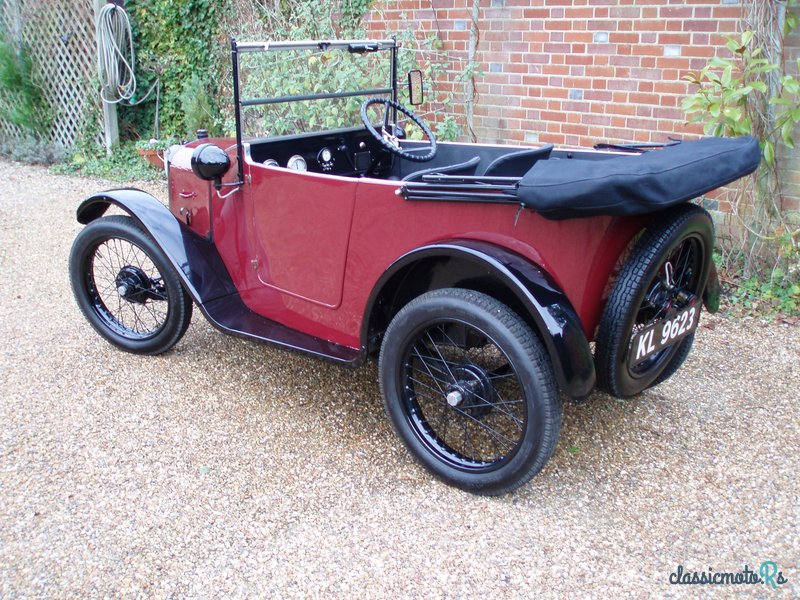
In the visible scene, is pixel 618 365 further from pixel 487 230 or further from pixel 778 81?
pixel 778 81

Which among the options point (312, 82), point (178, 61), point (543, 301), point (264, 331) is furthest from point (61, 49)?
point (543, 301)

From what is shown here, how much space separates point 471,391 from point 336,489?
0.59m

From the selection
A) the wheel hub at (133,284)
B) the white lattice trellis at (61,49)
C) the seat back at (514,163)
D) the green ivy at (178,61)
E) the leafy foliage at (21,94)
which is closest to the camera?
the seat back at (514,163)

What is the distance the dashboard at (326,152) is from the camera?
128 inches

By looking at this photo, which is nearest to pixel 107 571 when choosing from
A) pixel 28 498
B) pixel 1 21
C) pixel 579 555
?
pixel 28 498

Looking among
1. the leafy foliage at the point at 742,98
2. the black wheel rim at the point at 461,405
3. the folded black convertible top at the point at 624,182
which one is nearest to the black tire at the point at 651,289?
the folded black convertible top at the point at 624,182

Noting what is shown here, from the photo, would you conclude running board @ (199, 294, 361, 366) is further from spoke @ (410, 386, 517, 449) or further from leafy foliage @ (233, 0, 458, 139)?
leafy foliage @ (233, 0, 458, 139)

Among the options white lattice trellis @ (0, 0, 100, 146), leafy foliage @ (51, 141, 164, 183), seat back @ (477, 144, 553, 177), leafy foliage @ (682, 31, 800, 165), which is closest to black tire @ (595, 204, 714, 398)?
seat back @ (477, 144, 553, 177)

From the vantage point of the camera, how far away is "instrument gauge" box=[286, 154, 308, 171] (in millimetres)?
3250

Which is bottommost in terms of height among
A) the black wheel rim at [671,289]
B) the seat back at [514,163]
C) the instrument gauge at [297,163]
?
the black wheel rim at [671,289]

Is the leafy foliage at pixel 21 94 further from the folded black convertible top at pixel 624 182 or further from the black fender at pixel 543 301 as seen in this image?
the folded black convertible top at pixel 624 182

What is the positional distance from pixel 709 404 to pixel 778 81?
2.05 metres

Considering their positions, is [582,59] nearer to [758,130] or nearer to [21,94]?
[758,130]

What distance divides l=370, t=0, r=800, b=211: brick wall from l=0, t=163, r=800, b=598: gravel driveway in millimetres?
1781
